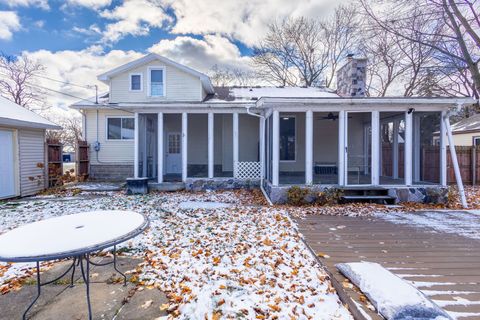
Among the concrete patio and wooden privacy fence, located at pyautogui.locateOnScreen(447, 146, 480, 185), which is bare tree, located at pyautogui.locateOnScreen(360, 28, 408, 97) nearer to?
wooden privacy fence, located at pyautogui.locateOnScreen(447, 146, 480, 185)

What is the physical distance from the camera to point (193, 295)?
2.70 meters

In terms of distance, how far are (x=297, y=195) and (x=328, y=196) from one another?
905 mm

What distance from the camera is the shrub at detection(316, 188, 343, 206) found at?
7.32 m

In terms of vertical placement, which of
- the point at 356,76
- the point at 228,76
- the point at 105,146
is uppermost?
the point at 228,76

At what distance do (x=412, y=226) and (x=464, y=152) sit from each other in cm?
886

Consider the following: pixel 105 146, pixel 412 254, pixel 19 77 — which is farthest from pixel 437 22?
pixel 19 77

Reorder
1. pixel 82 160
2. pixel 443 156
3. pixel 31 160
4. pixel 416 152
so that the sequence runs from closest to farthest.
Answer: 1. pixel 443 156
2. pixel 416 152
3. pixel 31 160
4. pixel 82 160

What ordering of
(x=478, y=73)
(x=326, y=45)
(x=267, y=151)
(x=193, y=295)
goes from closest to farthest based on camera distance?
(x=193, y=295) < (x=267, y=151) < (x=478, y=73) < (x=326, y=45)

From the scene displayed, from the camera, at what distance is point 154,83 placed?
40.0 feet

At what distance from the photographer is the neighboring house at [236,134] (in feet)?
27.8

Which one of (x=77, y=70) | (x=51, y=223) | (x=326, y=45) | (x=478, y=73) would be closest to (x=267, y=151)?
(x=51, y=223)

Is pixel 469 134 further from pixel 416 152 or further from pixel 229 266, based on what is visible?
pixel 229 266

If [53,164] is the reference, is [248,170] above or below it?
below

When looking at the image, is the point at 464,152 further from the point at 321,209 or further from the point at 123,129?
the point at 123,129
